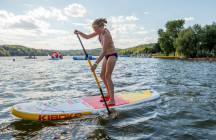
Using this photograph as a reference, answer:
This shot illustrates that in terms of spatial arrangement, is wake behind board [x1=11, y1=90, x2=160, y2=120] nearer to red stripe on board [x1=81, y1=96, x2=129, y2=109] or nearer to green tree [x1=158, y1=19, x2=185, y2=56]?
red stripe on board [x1=81, y1=96, x2=129, y2=109]

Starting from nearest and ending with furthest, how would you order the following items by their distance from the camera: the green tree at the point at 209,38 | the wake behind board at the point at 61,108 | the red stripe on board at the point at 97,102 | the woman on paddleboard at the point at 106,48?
the wake behind board at the point at 61,108 < the woman on paddleboard at the point at 106,48 < the red stripe on board at the point at 97,102 < the green tree at the point at 209,38

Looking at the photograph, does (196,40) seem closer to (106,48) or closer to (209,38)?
(209,38)

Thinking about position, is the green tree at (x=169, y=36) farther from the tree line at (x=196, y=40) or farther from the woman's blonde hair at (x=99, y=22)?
the woman's blonde hair at (x=99, y=22)

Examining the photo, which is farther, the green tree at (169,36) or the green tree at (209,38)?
the green tree at (169,36)

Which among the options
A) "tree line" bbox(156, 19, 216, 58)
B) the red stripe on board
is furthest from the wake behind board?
"tree line" bbox(156, 19, 216, 58)

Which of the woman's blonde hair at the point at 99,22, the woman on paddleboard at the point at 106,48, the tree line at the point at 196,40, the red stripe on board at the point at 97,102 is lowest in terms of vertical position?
the red stripe on board at the point at 97,102

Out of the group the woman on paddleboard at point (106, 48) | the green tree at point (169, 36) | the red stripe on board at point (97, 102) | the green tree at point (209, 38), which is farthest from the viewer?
the green tree at point (169, 36)

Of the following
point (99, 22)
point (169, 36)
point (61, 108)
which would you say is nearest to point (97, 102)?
point (61, 108)

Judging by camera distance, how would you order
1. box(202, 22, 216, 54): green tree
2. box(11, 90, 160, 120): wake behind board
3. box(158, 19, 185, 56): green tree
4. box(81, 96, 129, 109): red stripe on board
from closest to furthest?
box(11, 90, 160, 120): wake behind board, box(81, 96, 129, 109): red stripe on board, box(202, 22, 216, 54): green tree, box(158, 19, 185, 56): green tree

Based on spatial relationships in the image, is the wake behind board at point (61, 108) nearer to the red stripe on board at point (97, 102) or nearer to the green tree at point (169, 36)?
the red stripe on board at point (97, 102)

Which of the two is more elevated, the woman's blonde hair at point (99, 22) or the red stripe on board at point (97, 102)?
the woman's blonde hair at point (99, 22)

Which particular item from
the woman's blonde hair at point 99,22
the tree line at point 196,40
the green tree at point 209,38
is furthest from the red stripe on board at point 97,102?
the green tree at point 209,38

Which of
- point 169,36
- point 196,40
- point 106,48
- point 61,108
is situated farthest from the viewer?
point 169,36

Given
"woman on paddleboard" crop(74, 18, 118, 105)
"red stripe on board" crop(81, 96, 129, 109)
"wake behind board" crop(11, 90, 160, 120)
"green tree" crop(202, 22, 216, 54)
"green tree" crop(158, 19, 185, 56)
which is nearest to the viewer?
"wake behind board" crop(11, 90, 160, 120)
